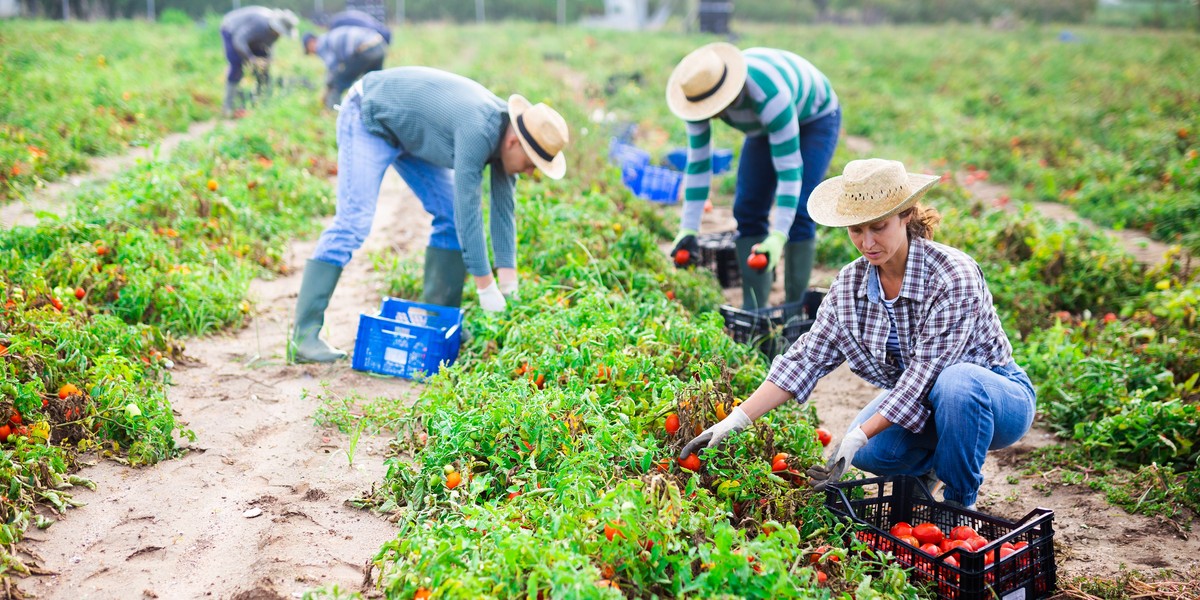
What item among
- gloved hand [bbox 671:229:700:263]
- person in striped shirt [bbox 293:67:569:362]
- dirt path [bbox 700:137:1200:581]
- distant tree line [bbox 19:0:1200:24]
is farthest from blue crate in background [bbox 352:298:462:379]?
distant tree line [bbox 19:0:1200:24]

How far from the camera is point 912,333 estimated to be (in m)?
3.05

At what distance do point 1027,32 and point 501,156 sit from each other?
2438 centimetres

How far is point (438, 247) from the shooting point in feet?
15.4

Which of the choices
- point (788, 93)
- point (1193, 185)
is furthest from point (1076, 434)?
point (1193, 185)

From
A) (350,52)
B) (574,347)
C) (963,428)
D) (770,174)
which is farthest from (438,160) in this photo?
(350,52)

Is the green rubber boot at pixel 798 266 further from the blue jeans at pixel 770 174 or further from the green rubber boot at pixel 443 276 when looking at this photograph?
the green rubber boot at pixel 443 276

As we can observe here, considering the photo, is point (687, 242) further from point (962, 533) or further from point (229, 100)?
point (229, 100)

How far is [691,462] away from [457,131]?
1906 millimetres

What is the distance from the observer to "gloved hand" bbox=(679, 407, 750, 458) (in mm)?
2984

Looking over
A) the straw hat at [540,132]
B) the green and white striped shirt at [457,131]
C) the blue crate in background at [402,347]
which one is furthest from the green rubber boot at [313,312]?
the straw hat at [540,132]

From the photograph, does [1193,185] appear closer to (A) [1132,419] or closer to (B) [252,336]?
(A) [1132,419]

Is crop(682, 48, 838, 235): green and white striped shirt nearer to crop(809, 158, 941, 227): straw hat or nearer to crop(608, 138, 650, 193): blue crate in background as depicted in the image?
crop(809, 158, 941, 227): straw hat

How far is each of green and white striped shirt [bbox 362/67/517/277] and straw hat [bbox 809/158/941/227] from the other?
1705mm

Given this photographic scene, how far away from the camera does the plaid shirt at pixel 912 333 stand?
9.54ft
